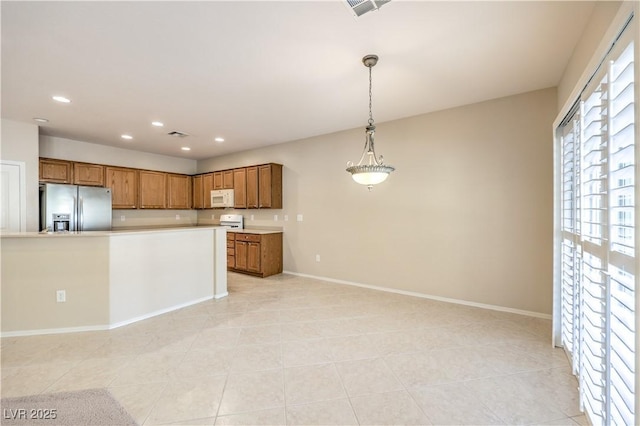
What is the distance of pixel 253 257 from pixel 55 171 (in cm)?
383

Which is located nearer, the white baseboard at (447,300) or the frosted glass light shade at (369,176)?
the frosted glass light shade at (369,176)

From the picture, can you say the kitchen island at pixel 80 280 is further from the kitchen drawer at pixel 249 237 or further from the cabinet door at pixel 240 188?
the cabinet door at pixel 240 188

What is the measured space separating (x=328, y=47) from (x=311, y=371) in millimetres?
2737

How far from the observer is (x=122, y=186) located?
5.72m

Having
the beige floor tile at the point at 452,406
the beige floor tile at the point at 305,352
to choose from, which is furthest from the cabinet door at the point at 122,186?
the beige floor tile at the point at 452,406

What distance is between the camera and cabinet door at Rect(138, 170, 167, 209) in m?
6.06

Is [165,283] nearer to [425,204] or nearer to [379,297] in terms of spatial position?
[379,297]

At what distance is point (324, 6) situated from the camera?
1.88 meters

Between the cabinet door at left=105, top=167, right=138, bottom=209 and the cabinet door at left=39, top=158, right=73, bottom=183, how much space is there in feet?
1.98

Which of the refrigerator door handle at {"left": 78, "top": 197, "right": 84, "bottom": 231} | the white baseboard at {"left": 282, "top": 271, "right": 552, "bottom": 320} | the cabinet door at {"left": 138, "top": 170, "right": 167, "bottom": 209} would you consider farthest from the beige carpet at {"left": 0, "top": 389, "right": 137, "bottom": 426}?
the cabinet door at {"left": 138, "top": 170, "right": 167, "bottom": 209}

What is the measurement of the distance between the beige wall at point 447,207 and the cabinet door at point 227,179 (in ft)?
5.80

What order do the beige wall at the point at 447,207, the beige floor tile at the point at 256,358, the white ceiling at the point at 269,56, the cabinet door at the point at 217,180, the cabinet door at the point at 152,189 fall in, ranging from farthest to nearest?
the cabinet door at the point at 217,180 < the cabinet door at the point at 152,189 < the beige wall at the point at 447,207 < the beige floor tile at the point at 256,358 < the white ceiling at the point at 269,56

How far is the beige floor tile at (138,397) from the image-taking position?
173cm

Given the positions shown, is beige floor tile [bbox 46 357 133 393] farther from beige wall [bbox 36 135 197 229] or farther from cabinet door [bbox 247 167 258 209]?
beige wall [bbox 36 135 197 229]
